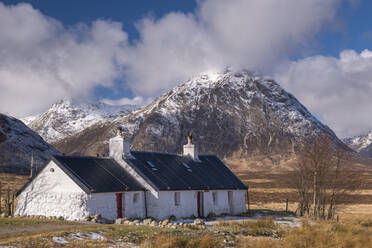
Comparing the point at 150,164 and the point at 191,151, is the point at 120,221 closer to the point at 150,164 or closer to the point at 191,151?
the point at 150,164

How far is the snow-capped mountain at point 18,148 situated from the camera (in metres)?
93.8

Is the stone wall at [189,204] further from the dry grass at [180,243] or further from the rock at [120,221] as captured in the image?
the dry grass at [180,243]

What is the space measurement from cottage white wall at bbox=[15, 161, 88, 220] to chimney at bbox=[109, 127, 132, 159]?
5.74 metres

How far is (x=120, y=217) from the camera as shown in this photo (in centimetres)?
3178

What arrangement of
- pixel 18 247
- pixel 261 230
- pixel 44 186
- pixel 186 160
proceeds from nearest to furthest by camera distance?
pixel 18 247, pixel 261 230, pixel 44 186, pixel 186 160

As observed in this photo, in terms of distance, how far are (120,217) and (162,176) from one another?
17.8 ft

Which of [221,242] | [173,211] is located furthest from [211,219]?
[221,242]

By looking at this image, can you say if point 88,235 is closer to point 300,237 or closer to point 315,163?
point 300,237

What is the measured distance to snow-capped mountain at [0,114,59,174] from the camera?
9381 cm

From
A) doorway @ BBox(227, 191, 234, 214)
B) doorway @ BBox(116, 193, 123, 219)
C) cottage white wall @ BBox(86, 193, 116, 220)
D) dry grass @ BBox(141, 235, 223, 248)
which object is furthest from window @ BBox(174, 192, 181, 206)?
dry grass @ BBox(141, 235, 223, 248)

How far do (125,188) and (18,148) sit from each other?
74753 mm

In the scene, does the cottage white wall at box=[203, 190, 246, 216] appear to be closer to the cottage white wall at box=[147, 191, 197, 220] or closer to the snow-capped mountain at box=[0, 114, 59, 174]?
the cottage white wall at box=[147, 191, 197, 220]

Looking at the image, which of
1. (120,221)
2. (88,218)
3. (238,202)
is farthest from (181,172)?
(88,218)

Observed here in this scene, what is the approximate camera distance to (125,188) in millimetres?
32344
